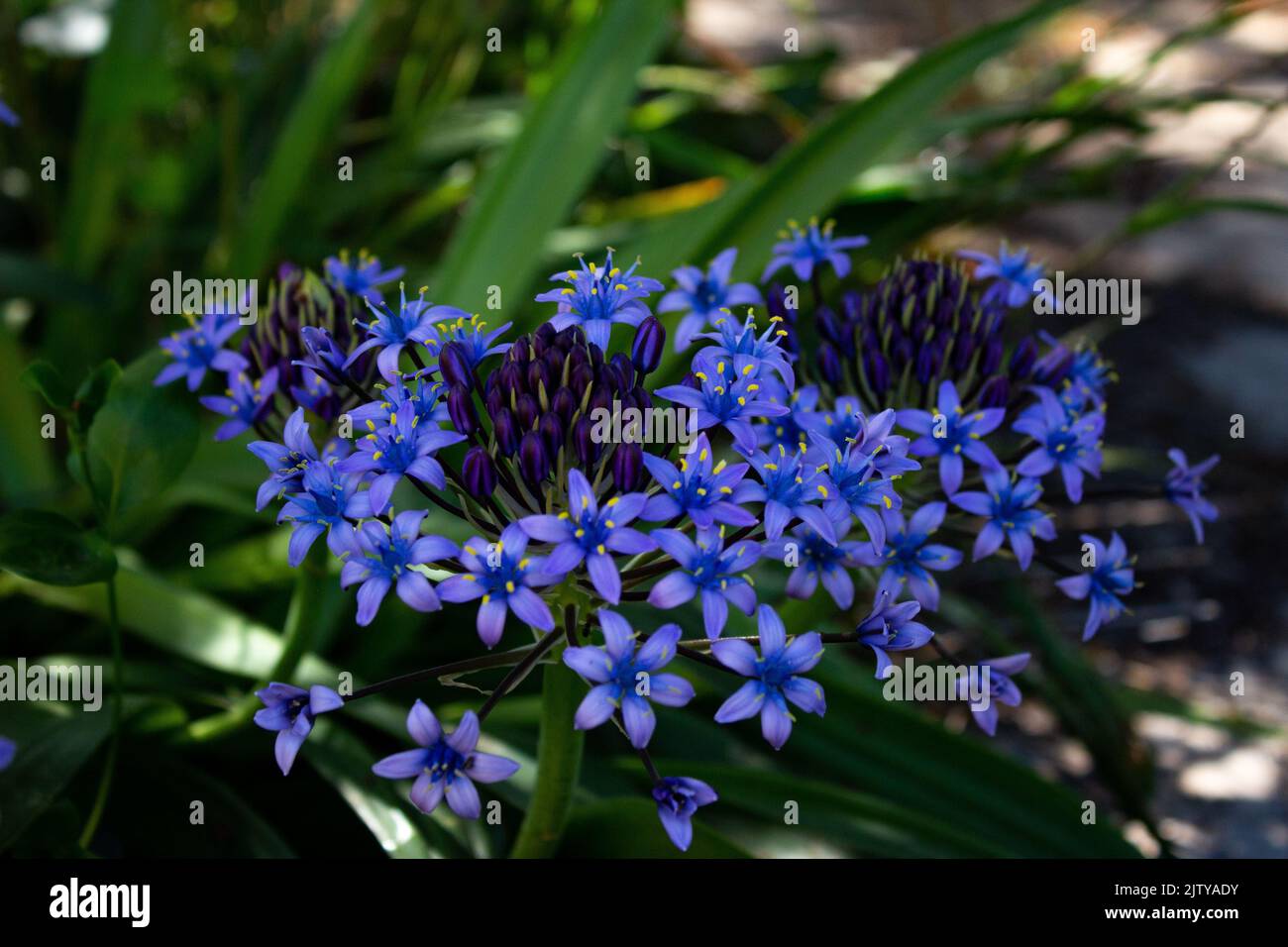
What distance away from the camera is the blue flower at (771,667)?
3.19ft

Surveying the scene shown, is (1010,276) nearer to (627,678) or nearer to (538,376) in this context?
(538,376)

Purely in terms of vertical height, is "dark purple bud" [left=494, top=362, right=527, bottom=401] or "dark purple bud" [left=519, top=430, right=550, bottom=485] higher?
"dark purple bud" [left=494, top=362, right=527, bottom=401]

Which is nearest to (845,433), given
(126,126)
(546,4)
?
(126,126)

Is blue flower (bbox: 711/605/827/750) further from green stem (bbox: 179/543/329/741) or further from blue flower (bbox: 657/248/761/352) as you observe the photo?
green stem (bbox: 179/543/329/741)

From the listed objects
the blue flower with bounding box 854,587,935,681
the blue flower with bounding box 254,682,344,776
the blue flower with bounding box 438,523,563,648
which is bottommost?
the blue flower with bounding box 254,682,344,776

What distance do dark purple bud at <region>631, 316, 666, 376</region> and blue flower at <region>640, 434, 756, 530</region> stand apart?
0.50 feet

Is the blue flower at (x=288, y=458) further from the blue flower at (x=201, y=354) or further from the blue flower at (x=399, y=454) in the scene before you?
the blue flower at (x=201, y=354)

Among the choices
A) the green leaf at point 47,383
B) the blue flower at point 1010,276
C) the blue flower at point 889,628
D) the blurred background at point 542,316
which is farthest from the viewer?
the blurred background at point 542,316

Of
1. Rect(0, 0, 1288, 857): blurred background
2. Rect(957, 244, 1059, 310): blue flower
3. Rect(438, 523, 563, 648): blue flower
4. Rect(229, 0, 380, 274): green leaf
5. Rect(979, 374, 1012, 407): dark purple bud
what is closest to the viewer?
Rect(438, 523, 563, 648): blue flower

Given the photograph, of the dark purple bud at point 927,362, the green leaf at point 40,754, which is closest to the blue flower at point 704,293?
the dark purple bud at point 927,362

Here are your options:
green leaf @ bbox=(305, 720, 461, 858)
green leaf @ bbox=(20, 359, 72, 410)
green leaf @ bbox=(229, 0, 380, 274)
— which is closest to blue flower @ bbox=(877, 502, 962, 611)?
green leaf @ bbox=(305, 720, 461, 858)

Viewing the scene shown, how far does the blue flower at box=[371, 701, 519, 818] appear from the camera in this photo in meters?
0.95
